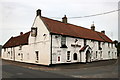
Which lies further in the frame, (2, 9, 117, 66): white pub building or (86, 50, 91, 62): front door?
(86, 50, 91, 62): front door

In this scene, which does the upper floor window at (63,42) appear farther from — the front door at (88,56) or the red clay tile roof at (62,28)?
the front door at (88,56)

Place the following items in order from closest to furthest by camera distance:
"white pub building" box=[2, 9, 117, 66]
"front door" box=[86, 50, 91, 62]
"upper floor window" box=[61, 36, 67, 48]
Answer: "white pub building" box=[2, 9, 117, 66] → "upper floor window" box=[61, 36, 67, 48] → "front door" box=[86, 50, 91, 62]

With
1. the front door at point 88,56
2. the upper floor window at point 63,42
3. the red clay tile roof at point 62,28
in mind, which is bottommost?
the front door at point 88,56

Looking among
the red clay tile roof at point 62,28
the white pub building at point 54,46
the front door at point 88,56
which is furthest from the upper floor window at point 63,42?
the front door at point 88,56

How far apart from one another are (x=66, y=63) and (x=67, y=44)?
11.9ft

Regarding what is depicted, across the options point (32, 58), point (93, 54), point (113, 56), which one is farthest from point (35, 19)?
point (113, 56)

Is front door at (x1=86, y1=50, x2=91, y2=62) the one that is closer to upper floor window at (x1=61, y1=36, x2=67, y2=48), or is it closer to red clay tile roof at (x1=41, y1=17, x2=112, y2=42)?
red clay tile roof at (x1=41, y1=17, x2=112, y2=42)

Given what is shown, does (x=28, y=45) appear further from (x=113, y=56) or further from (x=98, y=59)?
(x=113, y=56)

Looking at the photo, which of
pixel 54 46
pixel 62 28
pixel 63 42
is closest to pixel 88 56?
pixel 63 42

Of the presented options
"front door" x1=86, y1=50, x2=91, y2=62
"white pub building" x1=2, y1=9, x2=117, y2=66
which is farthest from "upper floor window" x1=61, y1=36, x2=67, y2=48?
"front door" x1=86, y1=50, x2=91, y2=62

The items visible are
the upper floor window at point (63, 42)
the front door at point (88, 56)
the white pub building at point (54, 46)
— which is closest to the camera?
the white pub building at point (54, 46)

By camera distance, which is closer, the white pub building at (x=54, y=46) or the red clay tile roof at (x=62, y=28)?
the white pub building at (x=54, y=46)

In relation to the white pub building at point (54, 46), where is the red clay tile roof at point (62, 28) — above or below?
above

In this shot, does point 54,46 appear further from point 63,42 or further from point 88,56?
point 88,56
